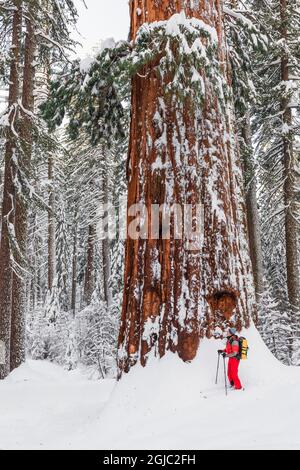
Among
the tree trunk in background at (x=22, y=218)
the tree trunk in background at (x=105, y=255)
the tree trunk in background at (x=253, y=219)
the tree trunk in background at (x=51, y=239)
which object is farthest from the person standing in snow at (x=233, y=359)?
the tree trunk in background at (x=105, y=255)

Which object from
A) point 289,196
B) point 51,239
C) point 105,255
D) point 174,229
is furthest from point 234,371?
point 105,255

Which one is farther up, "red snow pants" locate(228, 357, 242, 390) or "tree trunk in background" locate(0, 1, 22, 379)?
"tree trunk in background" locate(0, 1, 22, 379)

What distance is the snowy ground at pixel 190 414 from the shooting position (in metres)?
3.91

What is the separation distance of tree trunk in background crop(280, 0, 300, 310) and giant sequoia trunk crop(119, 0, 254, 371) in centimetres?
836

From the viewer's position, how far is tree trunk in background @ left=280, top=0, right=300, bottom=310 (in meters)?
13.8

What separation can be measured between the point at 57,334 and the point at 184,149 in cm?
1762

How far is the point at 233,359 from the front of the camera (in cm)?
491

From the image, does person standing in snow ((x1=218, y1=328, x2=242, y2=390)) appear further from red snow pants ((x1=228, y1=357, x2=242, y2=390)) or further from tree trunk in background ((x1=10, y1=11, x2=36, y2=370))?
tree trunk in background ((x1=10, y1=11, x2=36, y2=370))

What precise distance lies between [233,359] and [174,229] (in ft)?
5.22

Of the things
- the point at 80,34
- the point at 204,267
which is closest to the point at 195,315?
the point at 204,267

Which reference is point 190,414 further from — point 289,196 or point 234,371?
point 289,196

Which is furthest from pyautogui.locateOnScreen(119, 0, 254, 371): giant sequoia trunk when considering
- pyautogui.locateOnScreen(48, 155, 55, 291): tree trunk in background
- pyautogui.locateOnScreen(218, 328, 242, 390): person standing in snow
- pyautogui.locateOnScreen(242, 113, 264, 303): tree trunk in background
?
pyautogui.locateOnScreen(48, 155, 55, 291): tree trunk in background

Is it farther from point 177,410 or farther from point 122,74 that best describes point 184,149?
point 177,410

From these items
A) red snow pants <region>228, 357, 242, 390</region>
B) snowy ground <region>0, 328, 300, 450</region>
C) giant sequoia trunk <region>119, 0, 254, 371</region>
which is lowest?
snowy ground <region>0, 328, 300, 450</region>
